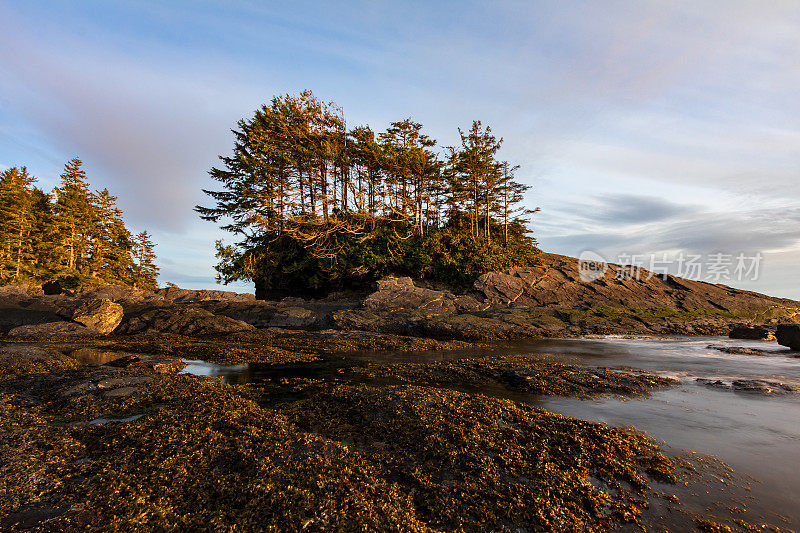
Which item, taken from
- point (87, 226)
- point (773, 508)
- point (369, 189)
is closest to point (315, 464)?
point (773, 508)

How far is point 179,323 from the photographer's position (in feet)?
64.2

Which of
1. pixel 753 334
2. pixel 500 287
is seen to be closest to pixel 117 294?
pixel 500 287

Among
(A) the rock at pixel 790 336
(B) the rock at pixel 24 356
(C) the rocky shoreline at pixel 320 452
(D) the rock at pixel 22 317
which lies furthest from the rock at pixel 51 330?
(A) the rock at pixel 790 336

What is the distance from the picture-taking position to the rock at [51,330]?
663 inches

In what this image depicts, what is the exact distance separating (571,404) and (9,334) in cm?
2461

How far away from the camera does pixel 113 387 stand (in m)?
6.84

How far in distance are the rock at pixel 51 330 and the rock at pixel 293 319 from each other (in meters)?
9.44

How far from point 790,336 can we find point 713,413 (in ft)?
48.9

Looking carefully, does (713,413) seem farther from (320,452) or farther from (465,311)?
(465,311)

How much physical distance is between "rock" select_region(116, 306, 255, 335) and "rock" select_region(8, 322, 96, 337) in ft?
5.30

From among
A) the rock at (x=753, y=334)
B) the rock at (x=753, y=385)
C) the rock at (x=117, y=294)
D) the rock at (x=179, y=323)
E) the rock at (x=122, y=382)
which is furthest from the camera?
the rock at (x=117, y=294)

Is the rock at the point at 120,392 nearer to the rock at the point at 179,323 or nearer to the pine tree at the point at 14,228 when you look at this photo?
the rock at the point at 179,323

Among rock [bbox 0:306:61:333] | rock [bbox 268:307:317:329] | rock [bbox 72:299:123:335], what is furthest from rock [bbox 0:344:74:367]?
rock [bbox 268:307:317:329]

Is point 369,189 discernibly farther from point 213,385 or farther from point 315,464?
point 315,464
